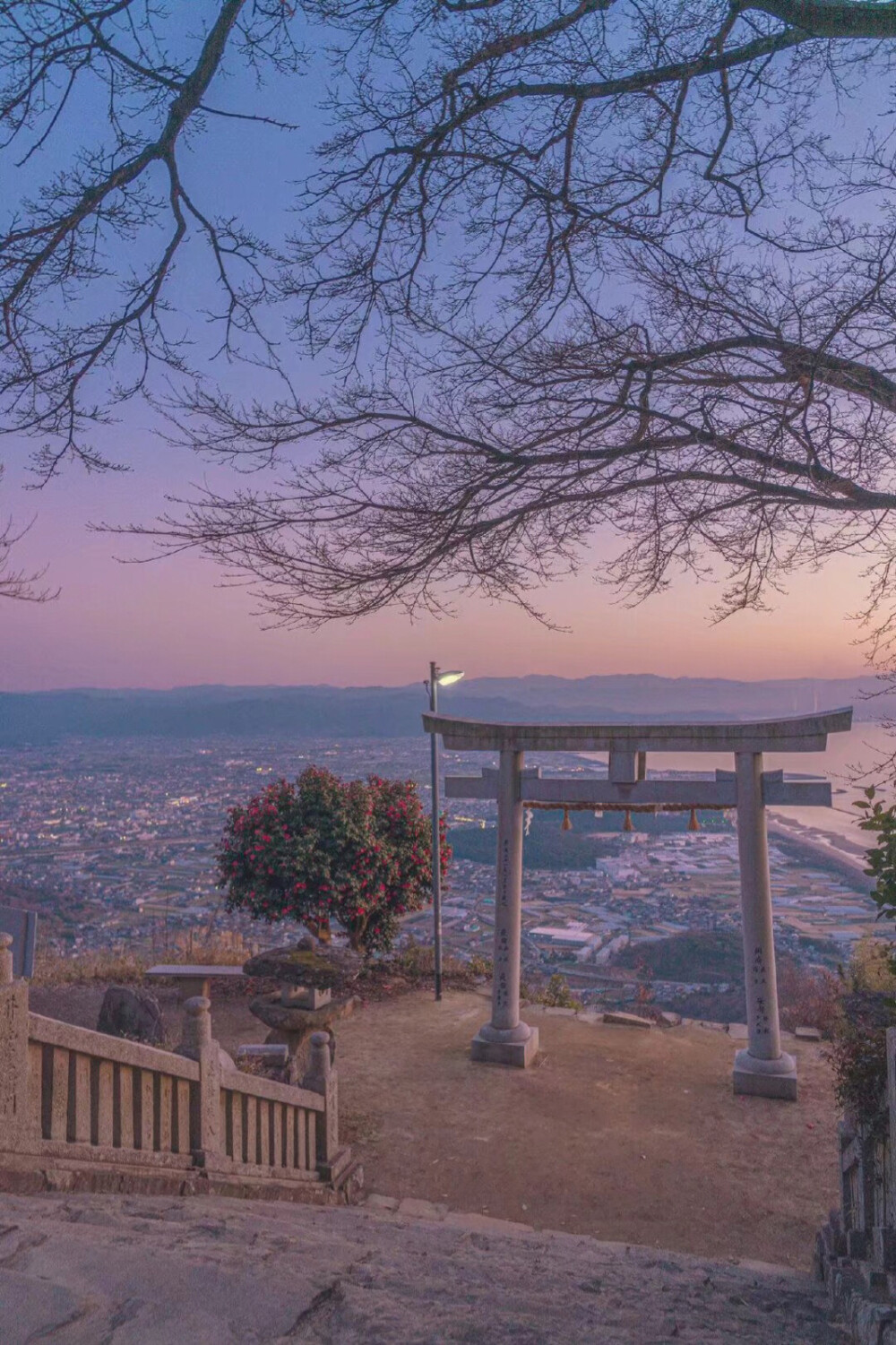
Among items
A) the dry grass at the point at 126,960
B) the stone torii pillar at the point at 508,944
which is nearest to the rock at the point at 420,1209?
the stone torii pillar at the point at 508,944

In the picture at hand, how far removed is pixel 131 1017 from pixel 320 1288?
209 inches

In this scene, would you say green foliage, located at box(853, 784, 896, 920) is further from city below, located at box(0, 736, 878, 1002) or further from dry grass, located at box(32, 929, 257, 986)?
dry grass, located at box(32, 929, 257, 986)

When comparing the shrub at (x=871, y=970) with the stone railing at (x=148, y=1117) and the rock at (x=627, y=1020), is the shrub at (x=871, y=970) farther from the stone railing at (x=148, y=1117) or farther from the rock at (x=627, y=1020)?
the stone railing at (x=148, y=1117)

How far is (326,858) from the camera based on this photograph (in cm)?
1025

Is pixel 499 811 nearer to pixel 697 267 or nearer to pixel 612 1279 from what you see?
pixel 612 1279

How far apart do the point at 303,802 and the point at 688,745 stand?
4795 mm

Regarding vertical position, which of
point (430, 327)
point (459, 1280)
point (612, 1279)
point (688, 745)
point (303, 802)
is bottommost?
point (612, 1279)

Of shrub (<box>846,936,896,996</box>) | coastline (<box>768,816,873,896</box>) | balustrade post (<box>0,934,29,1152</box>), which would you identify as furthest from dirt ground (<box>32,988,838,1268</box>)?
coastline (<box>768,816,873,896</box>)

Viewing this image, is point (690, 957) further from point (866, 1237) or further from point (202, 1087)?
point (202, 1087)

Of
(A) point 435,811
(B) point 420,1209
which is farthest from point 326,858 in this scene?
(B) point 420,1209

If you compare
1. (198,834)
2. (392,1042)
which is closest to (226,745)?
(198,834)

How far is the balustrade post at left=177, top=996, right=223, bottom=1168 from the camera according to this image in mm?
4570

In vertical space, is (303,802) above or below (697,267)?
below

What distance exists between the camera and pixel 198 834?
70.8 ft
